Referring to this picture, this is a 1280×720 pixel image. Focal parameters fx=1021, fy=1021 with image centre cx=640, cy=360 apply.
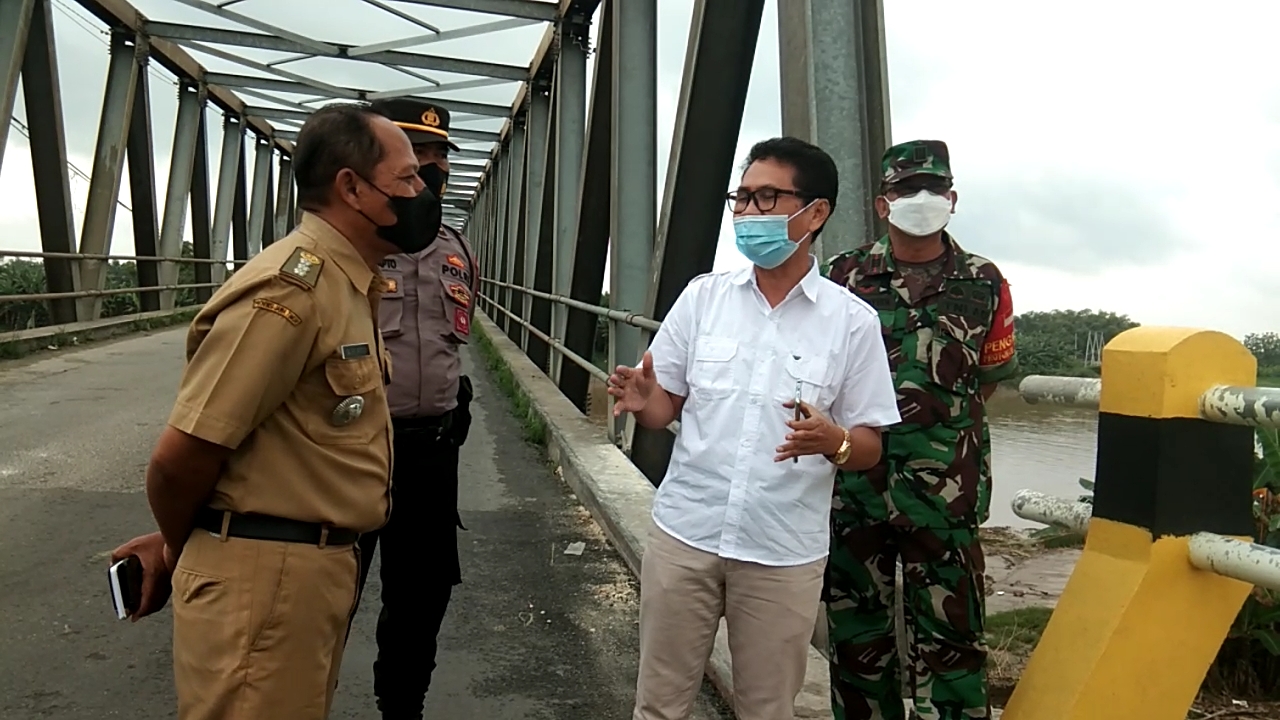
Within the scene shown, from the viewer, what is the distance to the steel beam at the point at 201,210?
16875 millimetres

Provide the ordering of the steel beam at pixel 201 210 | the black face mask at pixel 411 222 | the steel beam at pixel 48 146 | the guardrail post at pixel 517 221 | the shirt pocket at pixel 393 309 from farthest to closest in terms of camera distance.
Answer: the steel beam at pixel 201 210 → the guardrail post at pixel 517 221 → the steel beam at pixel 48 146 → the shirt pocket at pixel 393 309 → the black face mask at pixel 411 222

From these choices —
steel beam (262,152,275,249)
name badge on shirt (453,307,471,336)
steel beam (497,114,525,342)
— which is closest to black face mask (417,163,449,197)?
name badge on shirt (453,307,471,336)

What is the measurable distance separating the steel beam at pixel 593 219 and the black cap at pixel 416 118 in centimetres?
496

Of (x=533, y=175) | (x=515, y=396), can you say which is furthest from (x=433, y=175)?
(x=533, y=175)

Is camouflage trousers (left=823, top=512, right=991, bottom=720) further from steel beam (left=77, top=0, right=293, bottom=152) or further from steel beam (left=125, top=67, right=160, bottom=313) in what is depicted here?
steel beam (left=125, top=67, right=160, bottom=313)

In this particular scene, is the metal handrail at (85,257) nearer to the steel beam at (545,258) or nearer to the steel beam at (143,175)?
the steel beam at (143,175)

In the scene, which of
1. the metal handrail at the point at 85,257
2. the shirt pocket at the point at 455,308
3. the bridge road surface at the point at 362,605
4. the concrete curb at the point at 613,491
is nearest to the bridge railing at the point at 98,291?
the metal handrail at the point at 85,257

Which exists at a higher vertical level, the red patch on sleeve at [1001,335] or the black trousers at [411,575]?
the red patch on sleeve at [1001,335]

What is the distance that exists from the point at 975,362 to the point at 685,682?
→ 0.97m

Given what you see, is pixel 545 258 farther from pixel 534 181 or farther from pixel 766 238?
pixel 766 238

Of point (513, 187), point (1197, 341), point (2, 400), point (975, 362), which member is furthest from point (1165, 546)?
point (513, 187)

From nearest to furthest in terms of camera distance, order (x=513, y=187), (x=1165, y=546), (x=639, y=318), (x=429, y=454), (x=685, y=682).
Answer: (x=1165, y=546)
(x=685, y=682)
(x=429, y=454)
(x=639, y=318)
(x=513, y=187)

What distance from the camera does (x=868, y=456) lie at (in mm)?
2068

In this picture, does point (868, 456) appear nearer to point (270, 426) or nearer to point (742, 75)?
point (270, 426)
